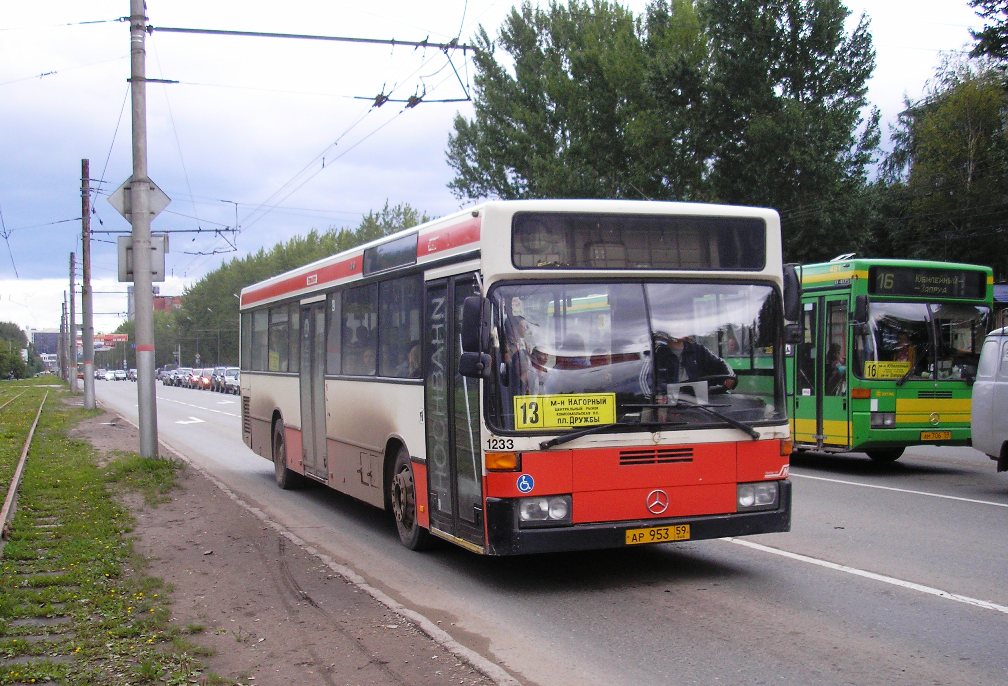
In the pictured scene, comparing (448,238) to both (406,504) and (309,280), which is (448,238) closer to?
(406,504)

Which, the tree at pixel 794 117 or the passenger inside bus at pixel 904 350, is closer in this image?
the passenger inside bus at pixel 904 350

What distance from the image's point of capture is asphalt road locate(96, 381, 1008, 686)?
5.72 meters

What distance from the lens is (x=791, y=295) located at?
7.96m

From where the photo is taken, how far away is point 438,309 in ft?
28.0

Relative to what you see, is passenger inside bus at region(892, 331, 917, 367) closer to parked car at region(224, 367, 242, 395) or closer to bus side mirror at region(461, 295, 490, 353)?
bus side mirror at region(461, 295, 490, 353)

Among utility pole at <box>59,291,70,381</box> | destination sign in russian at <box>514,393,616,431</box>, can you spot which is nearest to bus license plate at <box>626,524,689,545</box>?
destination sign in russian at <box>514,393,616,431</box>

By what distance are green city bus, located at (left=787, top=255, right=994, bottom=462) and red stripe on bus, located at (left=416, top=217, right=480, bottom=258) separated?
7440 millimetres

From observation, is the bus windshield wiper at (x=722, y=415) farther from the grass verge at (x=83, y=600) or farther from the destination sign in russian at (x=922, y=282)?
the destination sign in russian at (x=922, y=282)

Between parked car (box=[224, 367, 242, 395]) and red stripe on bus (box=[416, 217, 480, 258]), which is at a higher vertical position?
red stripe on bus (box=[416, 217, 480, 258])

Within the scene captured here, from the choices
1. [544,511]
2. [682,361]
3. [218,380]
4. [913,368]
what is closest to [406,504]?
→ [544,511]

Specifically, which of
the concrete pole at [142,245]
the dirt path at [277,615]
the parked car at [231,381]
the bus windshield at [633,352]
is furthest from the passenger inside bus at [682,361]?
the parked car at [231,381]

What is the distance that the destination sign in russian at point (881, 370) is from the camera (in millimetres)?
14312

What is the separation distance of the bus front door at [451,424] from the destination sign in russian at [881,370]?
26.1 ft

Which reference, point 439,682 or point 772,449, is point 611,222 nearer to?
point 772,449
